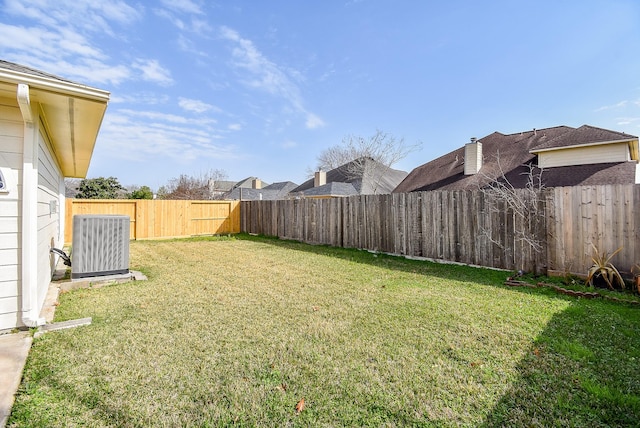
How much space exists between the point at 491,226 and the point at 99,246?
741 cm

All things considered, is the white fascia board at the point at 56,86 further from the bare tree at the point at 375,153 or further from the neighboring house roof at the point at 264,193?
the neighboring house roof at the point at 264,193

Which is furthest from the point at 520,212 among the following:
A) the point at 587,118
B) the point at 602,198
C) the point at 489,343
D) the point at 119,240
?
the point at 587,118

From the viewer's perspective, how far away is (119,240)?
5.29m

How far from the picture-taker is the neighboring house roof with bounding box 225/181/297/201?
99.0ft

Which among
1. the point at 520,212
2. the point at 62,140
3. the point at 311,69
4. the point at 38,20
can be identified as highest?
the point at 311,69

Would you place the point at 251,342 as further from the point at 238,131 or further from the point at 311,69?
the point at 238,131

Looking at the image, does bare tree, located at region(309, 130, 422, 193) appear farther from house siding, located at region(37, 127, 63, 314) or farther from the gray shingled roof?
house siding, located at region(37, 127, 63, 314)

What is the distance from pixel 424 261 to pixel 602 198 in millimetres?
3360

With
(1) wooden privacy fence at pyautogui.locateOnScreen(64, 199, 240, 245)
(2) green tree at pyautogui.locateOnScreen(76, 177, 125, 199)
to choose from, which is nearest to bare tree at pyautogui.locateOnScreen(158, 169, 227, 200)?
(2) green tree at pyautogui.locateOnScreen(76, 177, 125, 199)

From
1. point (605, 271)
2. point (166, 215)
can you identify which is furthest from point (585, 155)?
point (166, 215)

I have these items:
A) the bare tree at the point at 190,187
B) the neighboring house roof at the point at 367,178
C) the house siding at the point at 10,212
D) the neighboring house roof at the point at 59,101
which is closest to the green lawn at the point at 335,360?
the house siding at the point at 10,212

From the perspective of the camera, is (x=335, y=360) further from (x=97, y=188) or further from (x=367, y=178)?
(x=97, y=188)

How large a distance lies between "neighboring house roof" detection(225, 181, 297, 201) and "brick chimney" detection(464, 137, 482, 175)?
18676mm

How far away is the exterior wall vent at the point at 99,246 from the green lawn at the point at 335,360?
2.29 feet
